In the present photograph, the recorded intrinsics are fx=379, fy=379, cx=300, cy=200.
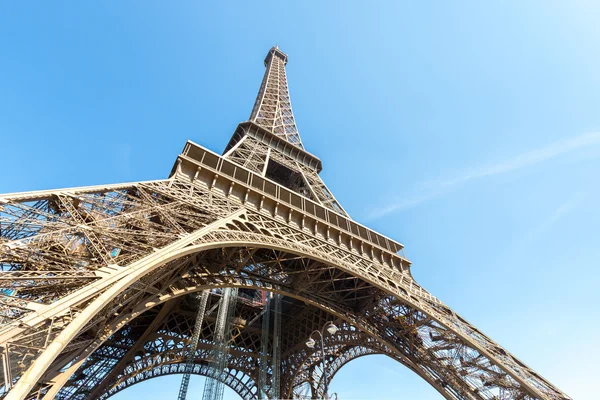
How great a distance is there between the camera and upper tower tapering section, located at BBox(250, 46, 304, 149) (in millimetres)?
31703

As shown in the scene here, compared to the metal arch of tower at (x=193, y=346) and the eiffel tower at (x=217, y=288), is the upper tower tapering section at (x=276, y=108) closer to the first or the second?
the eiffel tower at (x=217, y=288)

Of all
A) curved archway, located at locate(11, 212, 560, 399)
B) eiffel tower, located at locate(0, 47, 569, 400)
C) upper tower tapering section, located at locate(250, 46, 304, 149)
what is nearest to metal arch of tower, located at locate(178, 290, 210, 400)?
eiffel tower, located at locate(0, 47, 569, 400)

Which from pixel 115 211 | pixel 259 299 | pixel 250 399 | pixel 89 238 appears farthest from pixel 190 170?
pixel 250 399

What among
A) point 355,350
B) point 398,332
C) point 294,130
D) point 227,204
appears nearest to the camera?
point 227,204

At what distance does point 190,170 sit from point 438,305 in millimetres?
13368

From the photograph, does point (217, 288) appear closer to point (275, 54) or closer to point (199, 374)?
point (199, 374)

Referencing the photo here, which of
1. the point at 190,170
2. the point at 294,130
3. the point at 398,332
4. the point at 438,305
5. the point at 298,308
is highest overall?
the point at 294,130

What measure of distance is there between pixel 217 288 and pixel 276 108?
22858mm

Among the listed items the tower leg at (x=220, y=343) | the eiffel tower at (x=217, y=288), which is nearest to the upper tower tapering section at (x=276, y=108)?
the eiffel tower at (x=217, y=288)

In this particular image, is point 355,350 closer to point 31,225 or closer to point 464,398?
point 464,398

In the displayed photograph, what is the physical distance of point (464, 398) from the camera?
16.4 m

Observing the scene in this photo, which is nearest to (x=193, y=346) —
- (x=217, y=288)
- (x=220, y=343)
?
(x=220, y=343)

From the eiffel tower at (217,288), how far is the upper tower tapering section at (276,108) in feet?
1.63

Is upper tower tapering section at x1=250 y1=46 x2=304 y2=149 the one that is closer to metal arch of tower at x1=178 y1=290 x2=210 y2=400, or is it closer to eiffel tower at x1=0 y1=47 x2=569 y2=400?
eiffel tower at x1=0 y1=47 x2=569 y2=400
